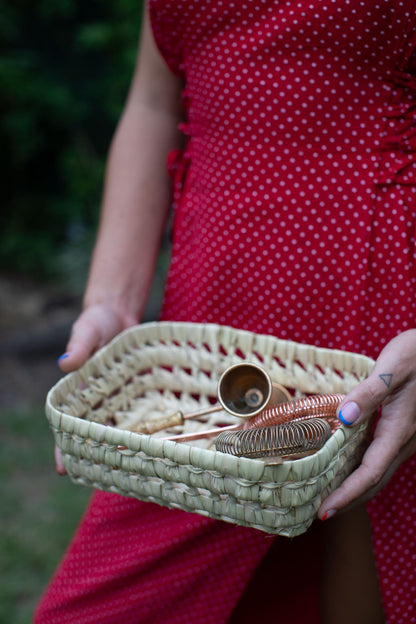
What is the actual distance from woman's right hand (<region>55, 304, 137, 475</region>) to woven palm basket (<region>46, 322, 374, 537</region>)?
2 centimetres

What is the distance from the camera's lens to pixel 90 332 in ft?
3.38

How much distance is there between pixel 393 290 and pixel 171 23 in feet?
1.74

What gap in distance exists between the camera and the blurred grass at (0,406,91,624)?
6.41 ft

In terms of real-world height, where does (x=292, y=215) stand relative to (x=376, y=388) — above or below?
above

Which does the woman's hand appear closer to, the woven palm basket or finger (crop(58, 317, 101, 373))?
the woven palm basket

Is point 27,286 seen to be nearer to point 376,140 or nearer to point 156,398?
point 156,398

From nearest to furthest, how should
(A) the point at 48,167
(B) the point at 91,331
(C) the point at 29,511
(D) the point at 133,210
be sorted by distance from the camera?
1. (B) the point at 91,331
2. (D) the point at 133,210
3. (C) the point at 29,511
4. (A) the point at 48,167

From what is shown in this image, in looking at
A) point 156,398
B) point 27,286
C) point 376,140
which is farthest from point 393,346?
point 27,286

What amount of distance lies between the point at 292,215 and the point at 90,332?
37 centimetres

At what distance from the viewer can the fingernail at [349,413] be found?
722 mm

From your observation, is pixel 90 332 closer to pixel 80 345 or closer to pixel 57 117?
pixel 80 345

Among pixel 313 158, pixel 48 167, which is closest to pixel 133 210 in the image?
pixel 313 158

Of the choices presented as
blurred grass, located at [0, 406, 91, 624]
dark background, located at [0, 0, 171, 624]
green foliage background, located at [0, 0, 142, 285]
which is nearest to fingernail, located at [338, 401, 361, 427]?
blurred grass, located at [0, 406, 91, 624]

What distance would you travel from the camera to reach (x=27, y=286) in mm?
3904
